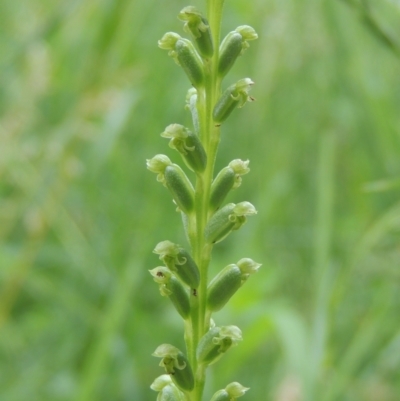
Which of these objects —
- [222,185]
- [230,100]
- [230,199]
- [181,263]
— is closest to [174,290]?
[181,263]

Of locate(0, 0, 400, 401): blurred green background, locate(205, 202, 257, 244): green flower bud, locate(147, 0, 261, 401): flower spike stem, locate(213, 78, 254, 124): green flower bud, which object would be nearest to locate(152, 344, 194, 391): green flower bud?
locate(147, 0, 261, 401): flower spike stem

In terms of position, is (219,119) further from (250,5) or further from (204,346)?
(250,5)

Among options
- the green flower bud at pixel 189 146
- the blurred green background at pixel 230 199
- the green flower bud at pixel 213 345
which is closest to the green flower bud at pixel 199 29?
the green flower bud at pixel 189 146

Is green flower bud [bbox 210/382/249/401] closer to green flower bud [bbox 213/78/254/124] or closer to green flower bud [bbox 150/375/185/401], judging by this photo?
green flower bud [bbox 150/375/185/401]

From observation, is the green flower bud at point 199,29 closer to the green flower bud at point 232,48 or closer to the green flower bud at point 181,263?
the green flower bud at point 232,48

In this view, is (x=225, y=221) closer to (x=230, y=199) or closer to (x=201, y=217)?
(x=201, y=217)
